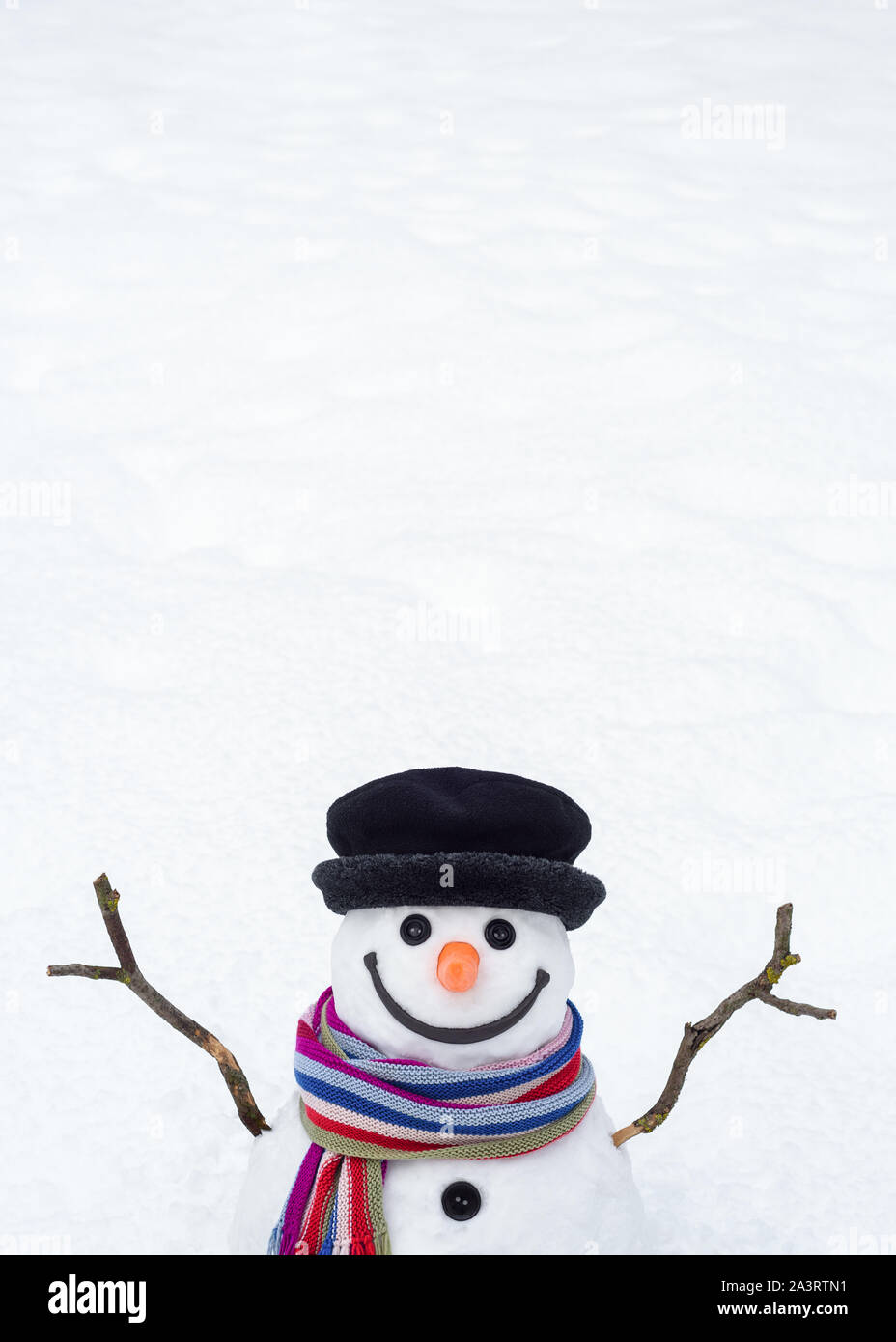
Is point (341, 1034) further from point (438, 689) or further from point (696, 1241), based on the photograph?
point (438, 689)

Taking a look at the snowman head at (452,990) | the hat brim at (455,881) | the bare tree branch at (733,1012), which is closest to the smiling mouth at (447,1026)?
the snowman head at (452,990)

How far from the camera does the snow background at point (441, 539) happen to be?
2365 millimetres

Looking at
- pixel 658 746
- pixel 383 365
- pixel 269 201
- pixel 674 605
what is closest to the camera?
pixel 658 746

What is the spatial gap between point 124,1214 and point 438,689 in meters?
1.41


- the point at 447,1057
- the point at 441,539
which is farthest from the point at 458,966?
the point at 441,539

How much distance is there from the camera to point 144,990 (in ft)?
5.56

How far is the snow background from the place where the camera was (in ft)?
7.76

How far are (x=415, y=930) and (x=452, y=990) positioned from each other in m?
0.09

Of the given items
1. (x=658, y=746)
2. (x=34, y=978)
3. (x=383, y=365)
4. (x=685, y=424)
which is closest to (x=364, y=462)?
(x=383, y=365)

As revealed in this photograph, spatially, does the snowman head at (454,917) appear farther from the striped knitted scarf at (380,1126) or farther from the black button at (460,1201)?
the black button at (460,1201)

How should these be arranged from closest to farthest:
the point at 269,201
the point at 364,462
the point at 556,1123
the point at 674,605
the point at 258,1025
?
the point at 556,1123
the point at 258,1025
the point at 674,605
the point at 364,462
the point at 269,201

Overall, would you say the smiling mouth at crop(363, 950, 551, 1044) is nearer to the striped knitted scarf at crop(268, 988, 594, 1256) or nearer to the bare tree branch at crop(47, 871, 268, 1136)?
the striped knitted scarf at crop(268, 988, 594, 1256)

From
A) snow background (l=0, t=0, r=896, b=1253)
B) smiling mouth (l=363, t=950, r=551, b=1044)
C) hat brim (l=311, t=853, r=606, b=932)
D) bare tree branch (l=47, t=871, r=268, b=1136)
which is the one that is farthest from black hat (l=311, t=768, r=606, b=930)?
snow background (l=0, t=0, r=896, b=1253)

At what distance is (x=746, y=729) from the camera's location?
309cm
